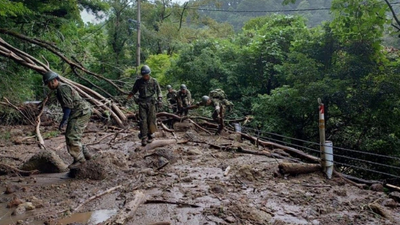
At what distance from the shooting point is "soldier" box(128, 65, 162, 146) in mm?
7578

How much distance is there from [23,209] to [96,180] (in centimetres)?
136

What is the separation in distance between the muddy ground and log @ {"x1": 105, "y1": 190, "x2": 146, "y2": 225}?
0.07m

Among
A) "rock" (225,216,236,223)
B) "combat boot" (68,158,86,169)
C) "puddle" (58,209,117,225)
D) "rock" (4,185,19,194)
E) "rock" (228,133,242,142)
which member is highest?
"combat boot" (68,158,86,169)

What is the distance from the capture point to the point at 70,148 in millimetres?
5656

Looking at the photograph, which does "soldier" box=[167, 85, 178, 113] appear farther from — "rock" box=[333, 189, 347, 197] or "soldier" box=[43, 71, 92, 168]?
"rock" box=[333, 189, 347, 197]

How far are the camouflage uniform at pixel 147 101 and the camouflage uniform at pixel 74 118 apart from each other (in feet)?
6.37

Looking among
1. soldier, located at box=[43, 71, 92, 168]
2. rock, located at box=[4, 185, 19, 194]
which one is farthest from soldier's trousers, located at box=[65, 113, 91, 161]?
rock, located at box=[4, 185, 19, 194]

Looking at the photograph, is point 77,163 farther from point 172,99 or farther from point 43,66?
point 172,99

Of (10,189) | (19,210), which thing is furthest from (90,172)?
(19,210)

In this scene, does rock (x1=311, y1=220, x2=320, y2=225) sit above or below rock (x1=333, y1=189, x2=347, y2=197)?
above

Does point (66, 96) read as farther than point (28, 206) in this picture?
Yes

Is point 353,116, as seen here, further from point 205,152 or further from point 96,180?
point 96,180

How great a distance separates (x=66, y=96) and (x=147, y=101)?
7.90 ft

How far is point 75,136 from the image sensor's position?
5.66m
